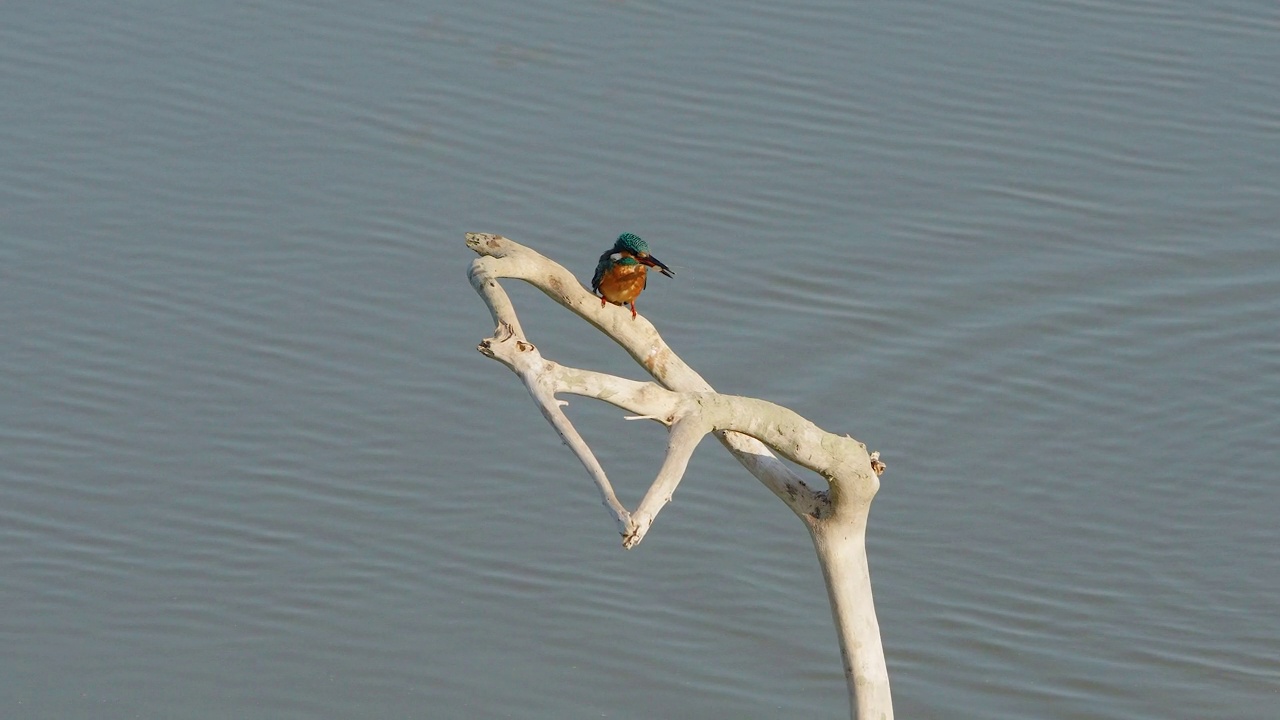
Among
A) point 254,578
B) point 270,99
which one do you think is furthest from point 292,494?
point 270,99

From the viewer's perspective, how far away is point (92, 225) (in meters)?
9.91

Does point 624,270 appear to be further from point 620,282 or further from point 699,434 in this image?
point 699,434

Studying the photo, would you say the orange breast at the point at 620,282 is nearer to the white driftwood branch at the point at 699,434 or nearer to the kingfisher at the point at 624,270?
the kingfisher at the point at 624,270

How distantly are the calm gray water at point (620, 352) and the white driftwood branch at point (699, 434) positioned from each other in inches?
73.4

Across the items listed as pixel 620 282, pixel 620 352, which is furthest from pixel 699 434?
pixel 620 352

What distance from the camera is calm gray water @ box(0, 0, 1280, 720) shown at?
7250 mm

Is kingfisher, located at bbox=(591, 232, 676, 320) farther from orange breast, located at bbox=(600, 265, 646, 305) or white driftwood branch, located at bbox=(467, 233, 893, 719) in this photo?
white driftwood branch, located at bbox=(467, 233, 893, 719)

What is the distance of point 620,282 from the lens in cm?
551

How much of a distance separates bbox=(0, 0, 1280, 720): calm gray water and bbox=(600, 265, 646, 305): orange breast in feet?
7.02

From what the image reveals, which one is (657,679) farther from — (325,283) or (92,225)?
(92,225)

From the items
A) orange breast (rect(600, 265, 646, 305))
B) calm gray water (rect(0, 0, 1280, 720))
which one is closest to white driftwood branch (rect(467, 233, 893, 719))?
orange breast (rect(600, 265, 646, 305))

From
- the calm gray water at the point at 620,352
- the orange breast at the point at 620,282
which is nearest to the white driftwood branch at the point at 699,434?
the orange breast at the point at 620,282

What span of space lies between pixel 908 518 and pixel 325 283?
11.6 ft

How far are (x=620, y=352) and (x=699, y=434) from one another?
14.4ft
